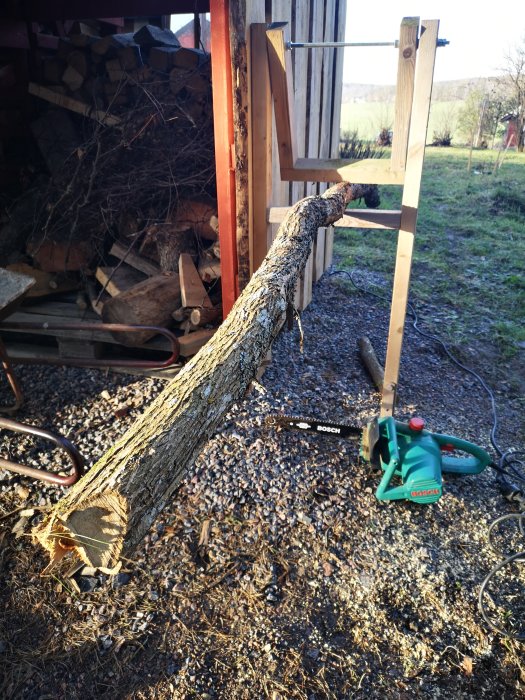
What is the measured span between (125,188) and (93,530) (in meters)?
3.31

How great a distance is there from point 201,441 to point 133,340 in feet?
7.93

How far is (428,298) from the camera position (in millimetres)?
5430

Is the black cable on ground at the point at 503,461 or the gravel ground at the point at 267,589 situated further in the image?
the black cable on ground at the point at 503,461

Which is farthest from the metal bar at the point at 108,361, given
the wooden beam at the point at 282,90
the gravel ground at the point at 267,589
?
the wooden beam at the point at 282,90

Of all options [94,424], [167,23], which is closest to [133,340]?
[94,424]

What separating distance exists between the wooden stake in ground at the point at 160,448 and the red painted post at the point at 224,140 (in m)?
1.41

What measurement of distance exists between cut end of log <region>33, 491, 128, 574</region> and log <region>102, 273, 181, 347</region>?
253 cm

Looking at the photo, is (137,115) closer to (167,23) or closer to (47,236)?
(47,236)

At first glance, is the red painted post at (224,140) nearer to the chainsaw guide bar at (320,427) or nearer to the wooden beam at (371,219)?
the wooden beam at (371,219)

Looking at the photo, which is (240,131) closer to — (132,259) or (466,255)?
(132,259)

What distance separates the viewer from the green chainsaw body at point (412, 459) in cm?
238

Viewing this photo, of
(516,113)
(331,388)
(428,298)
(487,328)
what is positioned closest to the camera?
(331,388)

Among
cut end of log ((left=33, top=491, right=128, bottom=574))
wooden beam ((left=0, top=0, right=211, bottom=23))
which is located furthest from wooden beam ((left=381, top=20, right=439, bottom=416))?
wooden beam ((left=0, top=0, right=211, bottom=23))

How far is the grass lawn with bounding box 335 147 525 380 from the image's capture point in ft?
15.7
